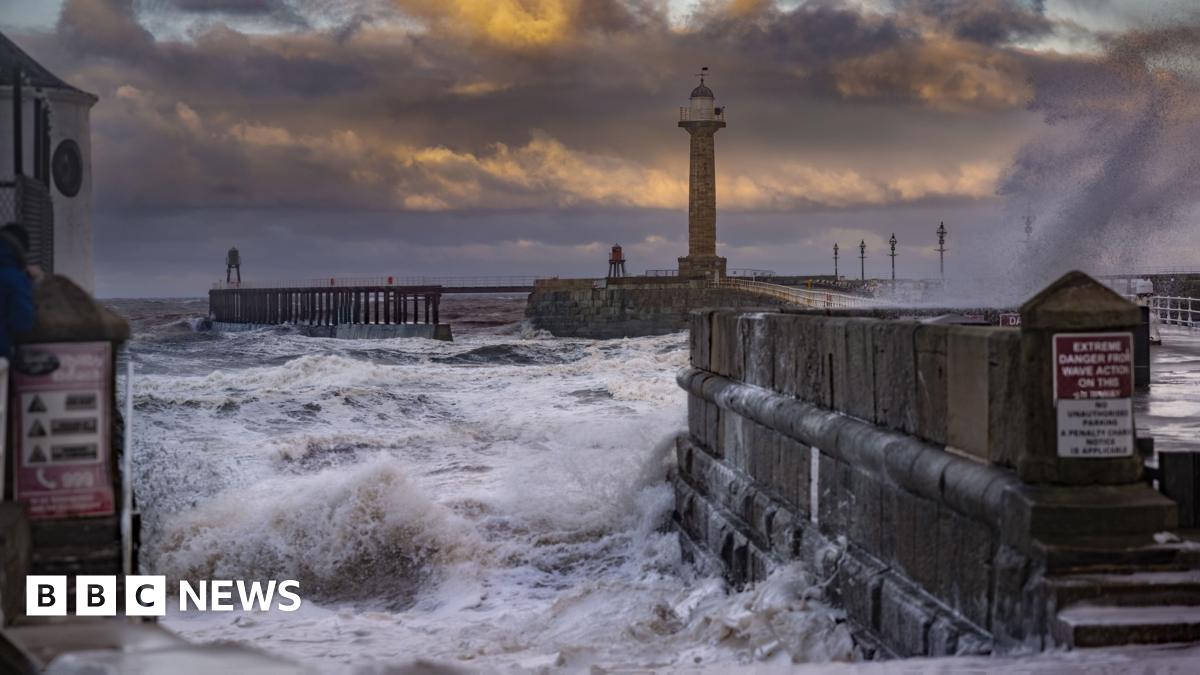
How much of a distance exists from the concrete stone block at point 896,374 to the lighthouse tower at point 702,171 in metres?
55.7

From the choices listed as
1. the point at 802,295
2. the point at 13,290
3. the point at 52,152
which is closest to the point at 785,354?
the point at 52,152

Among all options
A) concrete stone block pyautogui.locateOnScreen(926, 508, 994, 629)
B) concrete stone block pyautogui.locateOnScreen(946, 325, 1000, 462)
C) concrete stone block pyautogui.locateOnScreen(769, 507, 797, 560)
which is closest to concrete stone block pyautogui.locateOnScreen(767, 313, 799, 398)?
concrete stone block pyautogui.locateOnScreen(769, 507, 797, 560)

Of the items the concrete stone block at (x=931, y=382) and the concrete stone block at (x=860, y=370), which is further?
the concrete stone block at (x=860, y=370)

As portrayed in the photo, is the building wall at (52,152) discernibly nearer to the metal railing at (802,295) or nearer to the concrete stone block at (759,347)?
the concrete stone block at (759,347)

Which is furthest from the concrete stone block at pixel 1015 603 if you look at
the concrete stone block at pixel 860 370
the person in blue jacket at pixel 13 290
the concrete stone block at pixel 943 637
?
the person in blue jacket at pixel 13 290

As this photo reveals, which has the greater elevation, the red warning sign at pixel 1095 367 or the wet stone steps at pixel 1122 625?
the red warning sign at pixel 1095 367

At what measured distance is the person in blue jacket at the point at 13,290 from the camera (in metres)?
4.74

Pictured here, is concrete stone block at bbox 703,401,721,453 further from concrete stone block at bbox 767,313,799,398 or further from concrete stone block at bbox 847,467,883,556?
concrete stone block at bbox 847,467,883,556

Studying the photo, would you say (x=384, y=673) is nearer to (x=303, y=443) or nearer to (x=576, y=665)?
(x=576, y=665)

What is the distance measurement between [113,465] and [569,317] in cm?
6055

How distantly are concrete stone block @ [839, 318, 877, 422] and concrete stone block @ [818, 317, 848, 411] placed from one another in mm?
52

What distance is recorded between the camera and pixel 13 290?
15.6 ft

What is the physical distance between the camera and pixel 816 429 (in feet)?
22.9

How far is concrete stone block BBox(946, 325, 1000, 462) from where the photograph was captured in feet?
16.5
